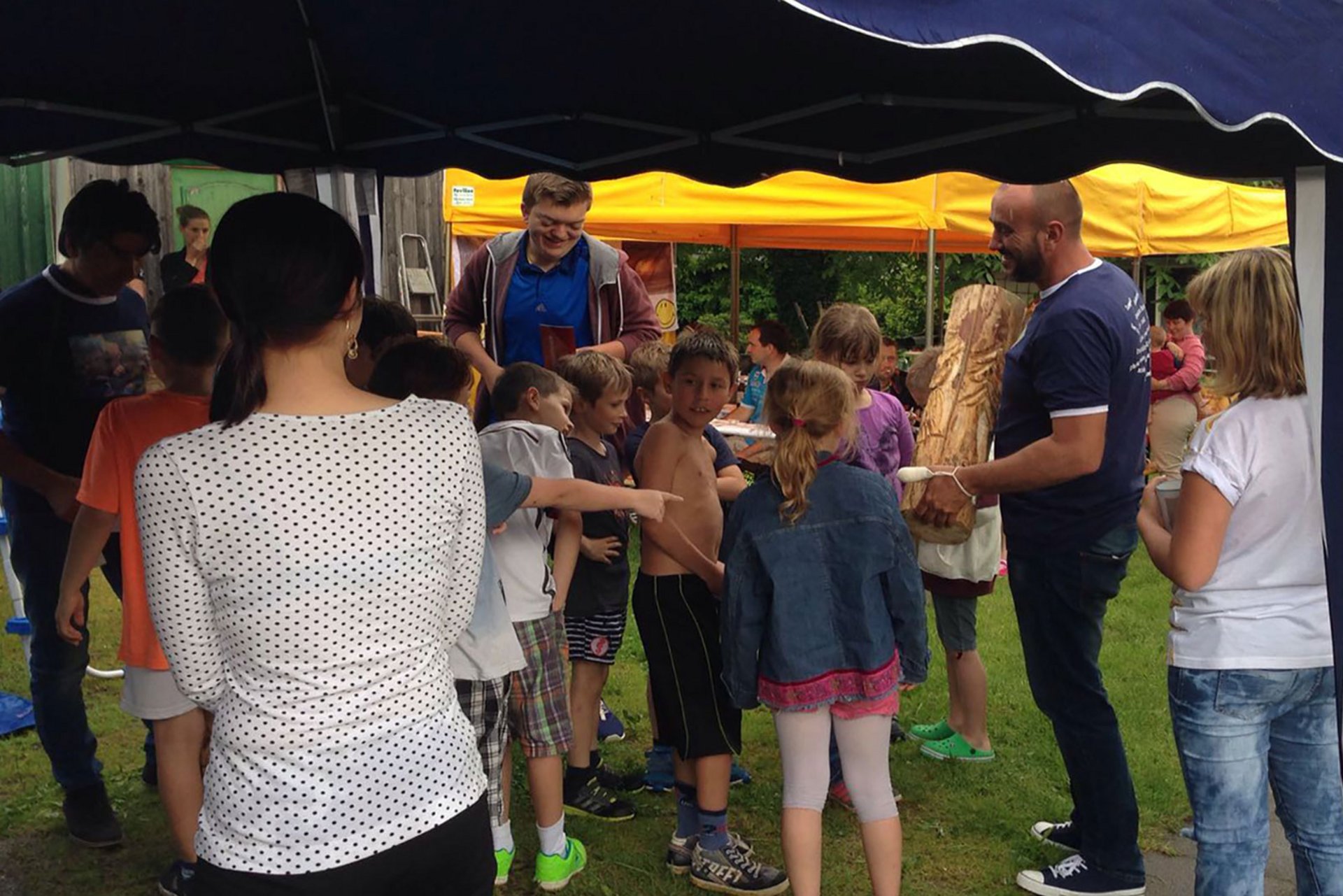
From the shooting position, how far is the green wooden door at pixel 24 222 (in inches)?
396

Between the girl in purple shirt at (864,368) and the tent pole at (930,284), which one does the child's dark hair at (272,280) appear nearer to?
the girl in purple shirt at (864,368)

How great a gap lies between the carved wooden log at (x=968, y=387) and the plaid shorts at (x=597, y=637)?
106cm

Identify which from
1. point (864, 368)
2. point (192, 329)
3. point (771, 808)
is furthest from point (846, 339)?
point (192, 329)

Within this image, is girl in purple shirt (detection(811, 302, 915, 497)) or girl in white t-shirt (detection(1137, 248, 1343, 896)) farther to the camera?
girl in purple shirt (detection(811, 302, 915, 497))

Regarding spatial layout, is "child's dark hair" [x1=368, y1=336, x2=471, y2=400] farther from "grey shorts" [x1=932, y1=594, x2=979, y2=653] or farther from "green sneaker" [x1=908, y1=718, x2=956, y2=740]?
"green sneaker" [x1=908, y1=718, x2=956, y2=740]

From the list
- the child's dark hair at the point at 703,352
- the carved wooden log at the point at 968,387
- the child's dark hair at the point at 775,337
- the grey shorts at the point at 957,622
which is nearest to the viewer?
the child's dark hair at the point at 703,352

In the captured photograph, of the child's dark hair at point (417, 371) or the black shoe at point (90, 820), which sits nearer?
the child's dark hair at point (417, 371)

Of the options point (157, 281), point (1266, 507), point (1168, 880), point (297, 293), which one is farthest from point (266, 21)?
point (157, 281)

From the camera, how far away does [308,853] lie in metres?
1.82

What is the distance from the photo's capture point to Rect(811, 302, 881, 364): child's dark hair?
14.2 ft

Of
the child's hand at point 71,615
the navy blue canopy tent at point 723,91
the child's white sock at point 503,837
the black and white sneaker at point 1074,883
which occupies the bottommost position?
the black and white sneaker at point 1074,883

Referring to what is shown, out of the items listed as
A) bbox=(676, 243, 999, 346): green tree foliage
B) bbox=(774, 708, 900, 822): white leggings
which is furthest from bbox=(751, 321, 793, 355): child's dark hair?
bbox=(676, 243, 999, 346): green tree foliage

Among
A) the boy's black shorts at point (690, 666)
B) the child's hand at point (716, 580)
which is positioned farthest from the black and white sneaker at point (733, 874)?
the child's hand at point (716, 580)

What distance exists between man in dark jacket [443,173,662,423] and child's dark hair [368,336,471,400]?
1.48 metres
